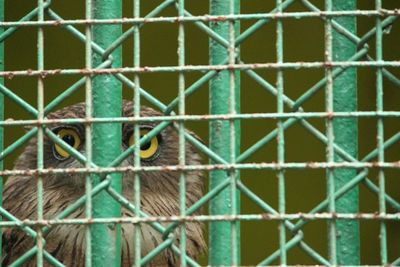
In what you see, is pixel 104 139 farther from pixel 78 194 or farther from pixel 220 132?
pixel 78 194

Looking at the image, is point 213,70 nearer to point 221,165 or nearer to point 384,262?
point 221,165

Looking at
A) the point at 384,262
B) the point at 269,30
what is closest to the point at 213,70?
the point at 384,262

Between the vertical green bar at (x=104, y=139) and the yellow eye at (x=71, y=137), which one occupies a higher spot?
the yellow eye at (x=71, y=137)

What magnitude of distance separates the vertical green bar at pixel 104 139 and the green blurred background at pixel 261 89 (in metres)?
2.09

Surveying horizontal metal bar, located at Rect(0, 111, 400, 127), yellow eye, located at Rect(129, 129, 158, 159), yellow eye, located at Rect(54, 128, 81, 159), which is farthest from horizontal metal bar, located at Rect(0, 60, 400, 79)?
yellow eye, located at Rect(129, 129, 158, 159)

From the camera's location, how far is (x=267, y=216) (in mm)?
1558

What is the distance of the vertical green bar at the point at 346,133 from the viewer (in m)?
1.77

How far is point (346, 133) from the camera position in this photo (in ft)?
5.87

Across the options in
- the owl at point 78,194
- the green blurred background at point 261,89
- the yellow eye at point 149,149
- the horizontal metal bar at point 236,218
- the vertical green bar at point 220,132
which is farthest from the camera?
Answer: the green blurred background at point 261,89

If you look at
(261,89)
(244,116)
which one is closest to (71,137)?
(261,89)

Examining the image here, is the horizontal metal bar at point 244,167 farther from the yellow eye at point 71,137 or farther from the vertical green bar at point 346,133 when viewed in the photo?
the yellow eye at point 71,137

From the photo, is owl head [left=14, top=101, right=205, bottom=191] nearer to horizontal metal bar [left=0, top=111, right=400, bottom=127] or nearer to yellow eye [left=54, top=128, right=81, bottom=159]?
yellow eye [left=54, top=128, right=81, bottom=159]

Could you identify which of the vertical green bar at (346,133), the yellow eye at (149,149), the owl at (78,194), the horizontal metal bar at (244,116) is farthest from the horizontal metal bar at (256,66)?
the yellow eye at (149,149)

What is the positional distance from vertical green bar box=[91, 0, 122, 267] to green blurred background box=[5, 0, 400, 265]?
6.87 feet
